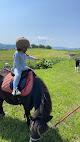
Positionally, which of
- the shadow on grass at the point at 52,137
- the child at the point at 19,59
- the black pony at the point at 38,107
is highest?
the child at the point at 19,59

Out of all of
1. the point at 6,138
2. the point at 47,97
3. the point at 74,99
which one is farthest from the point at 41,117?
the point at 74,99

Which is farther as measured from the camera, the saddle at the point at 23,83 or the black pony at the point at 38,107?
the saddle at the point at 23,83

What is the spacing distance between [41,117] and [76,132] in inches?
65.9

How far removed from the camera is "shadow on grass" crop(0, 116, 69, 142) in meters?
2.52

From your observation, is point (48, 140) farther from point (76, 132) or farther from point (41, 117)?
point (41, 117)

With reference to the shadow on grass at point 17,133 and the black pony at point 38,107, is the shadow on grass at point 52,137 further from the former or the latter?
the black pony at point 38,107

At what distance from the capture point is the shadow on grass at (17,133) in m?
2.52

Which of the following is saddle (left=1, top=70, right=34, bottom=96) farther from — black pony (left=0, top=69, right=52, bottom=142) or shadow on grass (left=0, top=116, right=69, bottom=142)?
shadow on grass (left=0, top=116, right=69, bottom=142)

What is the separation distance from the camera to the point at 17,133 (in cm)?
269

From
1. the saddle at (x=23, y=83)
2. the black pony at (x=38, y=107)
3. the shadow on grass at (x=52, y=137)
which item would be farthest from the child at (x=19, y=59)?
the shadow on grass at (x=52, y=137)

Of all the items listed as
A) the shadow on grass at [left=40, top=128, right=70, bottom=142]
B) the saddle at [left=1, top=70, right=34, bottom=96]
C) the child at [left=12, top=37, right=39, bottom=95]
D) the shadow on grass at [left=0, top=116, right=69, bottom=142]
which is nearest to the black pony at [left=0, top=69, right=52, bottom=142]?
the saddle at [left=1, top=70, right=34, bottom=96]

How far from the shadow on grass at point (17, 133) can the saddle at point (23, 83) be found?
1.23 m

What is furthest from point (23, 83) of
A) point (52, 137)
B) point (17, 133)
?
point (52, 137)

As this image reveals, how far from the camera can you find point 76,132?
283 cm
